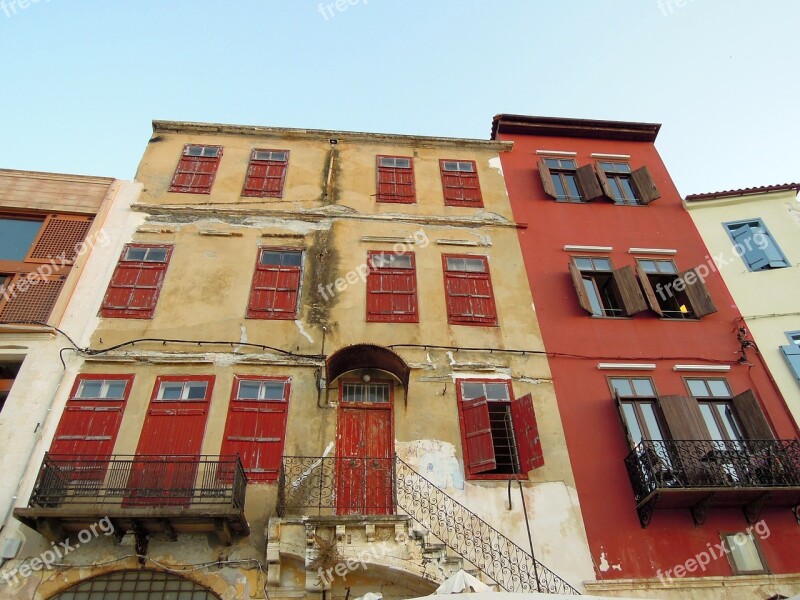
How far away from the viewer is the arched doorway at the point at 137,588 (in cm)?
1005

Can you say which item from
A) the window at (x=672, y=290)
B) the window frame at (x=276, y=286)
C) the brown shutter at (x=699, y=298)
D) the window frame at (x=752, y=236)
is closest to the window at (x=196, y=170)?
the window frame at (x=276, y=286)

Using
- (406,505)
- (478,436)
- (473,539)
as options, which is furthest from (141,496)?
(478,436)

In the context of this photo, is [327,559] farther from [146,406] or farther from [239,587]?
[146,406]

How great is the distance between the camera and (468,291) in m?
14.7

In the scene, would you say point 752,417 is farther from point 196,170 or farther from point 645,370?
point 196,170

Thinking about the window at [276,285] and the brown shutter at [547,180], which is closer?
the window at [276,285]

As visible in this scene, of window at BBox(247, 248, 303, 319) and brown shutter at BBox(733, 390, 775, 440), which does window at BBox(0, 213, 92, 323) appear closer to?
window at BBox(247, 248, 303, 319)

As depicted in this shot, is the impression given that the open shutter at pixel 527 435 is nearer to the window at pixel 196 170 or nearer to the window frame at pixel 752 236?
the window frame at pixel 752 236

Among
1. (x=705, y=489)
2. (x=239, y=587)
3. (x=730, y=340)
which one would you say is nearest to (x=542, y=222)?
(x=730, y=340)

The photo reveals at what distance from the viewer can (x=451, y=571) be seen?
9.73m

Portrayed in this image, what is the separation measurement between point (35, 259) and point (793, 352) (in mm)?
17503

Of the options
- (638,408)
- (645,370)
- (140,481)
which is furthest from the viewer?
(645,370)

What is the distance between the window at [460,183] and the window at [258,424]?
24.0 ft

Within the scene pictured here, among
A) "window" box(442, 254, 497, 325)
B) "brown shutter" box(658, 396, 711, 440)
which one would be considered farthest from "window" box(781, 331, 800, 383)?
"window" box(442, 254, 497, 325)
